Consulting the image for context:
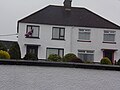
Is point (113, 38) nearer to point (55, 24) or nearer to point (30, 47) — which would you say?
point (55, 24)

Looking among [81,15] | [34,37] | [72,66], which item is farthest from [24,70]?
[81,15]

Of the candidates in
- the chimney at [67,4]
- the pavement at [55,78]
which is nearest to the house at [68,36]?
the chimney at [67,4]

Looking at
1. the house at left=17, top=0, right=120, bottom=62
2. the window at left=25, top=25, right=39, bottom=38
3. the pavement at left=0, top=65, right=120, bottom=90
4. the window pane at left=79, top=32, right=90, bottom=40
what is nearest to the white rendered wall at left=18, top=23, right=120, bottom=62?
the house at left=17, top=0, right=120, bottom=62

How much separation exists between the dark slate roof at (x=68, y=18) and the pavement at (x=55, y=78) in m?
29.1

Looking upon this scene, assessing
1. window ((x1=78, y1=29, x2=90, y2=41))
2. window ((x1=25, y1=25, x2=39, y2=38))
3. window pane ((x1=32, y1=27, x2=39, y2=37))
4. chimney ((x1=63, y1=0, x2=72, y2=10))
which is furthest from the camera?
chimney ((x1=63, y1=0, x2=72, y2=10))

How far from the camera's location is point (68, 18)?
116 ft

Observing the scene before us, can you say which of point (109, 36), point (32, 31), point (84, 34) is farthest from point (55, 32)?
point (109, 36)

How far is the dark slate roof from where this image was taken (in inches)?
1356

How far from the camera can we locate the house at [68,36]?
33906mm

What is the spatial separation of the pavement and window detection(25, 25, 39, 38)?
92.6ft

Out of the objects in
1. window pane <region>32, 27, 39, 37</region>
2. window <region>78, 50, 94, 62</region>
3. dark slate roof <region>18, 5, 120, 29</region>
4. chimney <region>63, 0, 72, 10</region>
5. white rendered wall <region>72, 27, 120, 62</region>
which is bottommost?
window <region>78, 50, 94, 62</region>

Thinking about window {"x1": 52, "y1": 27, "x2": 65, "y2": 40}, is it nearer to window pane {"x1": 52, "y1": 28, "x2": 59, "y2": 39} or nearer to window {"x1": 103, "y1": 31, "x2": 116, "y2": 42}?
window pane {"x1": 52, "y1": 28, "x2": 59, "y2": 39}

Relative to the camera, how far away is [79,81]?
4.39 m

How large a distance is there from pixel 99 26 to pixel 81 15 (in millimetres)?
2541
